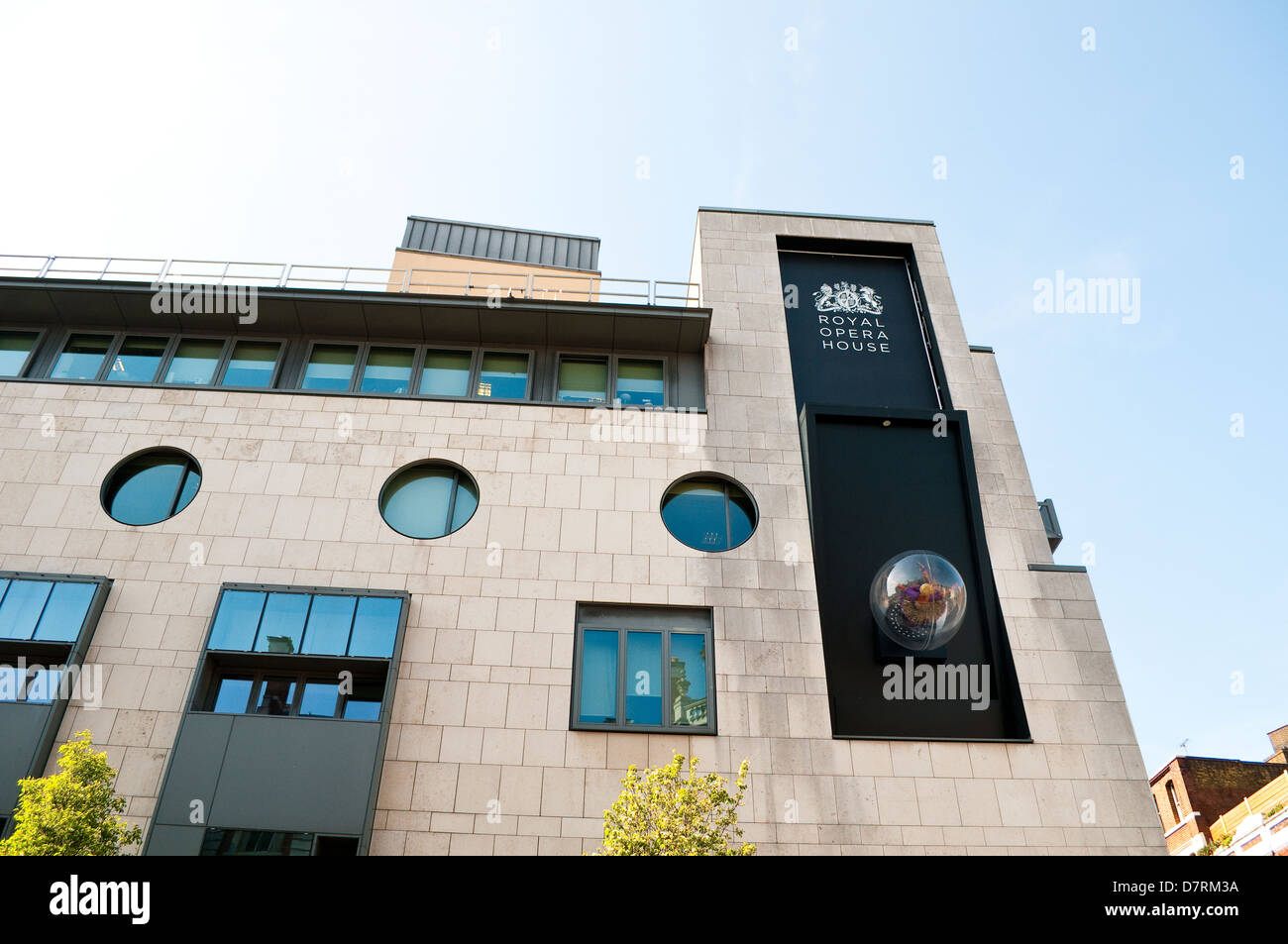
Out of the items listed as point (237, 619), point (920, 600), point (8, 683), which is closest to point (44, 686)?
point (8, 683)

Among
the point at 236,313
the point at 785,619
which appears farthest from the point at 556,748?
the point at 236,313

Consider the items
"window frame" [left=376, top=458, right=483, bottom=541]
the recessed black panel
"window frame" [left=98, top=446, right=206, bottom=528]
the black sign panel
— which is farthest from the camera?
the black sign panel

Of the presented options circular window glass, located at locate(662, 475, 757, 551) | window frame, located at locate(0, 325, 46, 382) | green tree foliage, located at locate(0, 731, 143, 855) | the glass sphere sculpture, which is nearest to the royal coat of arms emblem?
circular window glass, located at locate(662, 475, 757, 551)

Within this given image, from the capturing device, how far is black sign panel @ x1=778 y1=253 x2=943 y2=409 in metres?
21.5

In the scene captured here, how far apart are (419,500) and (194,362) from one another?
24.5ft

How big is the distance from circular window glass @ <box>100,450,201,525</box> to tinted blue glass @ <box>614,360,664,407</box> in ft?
33.4

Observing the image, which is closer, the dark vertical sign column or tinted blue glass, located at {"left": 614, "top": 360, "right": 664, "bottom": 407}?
the dark vertical sign column

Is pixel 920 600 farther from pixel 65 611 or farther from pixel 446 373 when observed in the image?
pixel 65 611

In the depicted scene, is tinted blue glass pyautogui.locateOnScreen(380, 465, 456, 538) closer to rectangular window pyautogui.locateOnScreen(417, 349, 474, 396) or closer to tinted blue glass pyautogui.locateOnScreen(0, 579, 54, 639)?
rectangular window pyautogui.locateOnScreen(417, 349, 474, 396)

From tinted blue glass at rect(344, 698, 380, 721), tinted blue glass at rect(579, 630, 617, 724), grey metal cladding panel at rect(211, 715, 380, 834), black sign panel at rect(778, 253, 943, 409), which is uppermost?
black sign panel at rect(778, 253, 943, 409)

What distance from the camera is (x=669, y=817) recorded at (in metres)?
12.8

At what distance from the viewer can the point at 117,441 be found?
19094 mm

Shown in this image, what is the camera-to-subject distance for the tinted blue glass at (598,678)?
16.3 m
